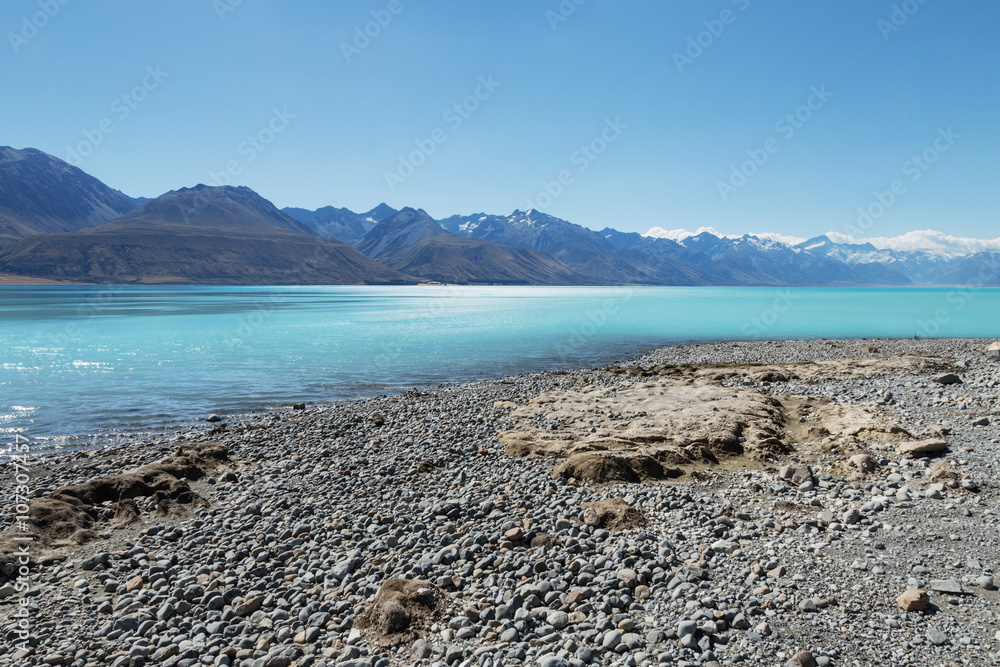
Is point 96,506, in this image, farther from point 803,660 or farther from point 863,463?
point 863,463

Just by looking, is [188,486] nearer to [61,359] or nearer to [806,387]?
[806,387]

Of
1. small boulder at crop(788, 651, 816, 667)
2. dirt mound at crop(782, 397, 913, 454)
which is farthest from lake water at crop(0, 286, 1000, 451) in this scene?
small boulder at crop(788, 651, 816, 667)

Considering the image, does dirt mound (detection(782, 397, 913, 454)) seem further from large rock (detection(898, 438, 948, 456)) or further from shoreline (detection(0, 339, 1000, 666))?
large rock (detection(898, 438, 948, 456))

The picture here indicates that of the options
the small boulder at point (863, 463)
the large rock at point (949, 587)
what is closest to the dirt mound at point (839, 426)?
the small boulder at point (863, 463)

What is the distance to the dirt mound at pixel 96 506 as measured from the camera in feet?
34.0

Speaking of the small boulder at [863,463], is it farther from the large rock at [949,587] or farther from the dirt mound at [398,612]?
the dirt mound at [398,612]

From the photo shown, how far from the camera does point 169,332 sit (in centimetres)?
5975

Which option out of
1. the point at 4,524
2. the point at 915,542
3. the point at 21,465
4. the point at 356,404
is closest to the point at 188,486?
the point at 4,524

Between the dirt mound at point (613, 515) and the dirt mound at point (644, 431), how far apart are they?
5.69 ft

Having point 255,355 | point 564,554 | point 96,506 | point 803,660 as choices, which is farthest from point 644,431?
point 255,355

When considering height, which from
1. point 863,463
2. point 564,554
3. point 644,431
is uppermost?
point 863,463

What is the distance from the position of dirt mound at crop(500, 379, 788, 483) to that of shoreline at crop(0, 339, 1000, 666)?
0.24 metres

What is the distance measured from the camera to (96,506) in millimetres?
12266

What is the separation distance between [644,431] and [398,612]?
1025cm
